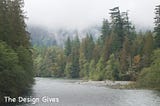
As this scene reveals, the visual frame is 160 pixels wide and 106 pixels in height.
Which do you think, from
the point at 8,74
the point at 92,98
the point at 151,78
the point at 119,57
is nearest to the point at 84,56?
the point at 119,57

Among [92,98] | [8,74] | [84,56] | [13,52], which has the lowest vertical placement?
[92,98]

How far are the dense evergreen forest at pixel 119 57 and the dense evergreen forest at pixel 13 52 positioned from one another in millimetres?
24939

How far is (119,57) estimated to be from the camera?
342 feet

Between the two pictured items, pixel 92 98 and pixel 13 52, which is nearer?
pixel 13 52

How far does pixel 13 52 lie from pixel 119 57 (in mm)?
57438

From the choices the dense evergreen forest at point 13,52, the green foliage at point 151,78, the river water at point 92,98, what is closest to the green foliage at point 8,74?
the dense evergreen forest at point 13,52

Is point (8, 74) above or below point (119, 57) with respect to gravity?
below

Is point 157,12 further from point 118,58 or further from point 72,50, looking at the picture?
point 72,50

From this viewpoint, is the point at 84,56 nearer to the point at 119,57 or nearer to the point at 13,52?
the point at 119,57

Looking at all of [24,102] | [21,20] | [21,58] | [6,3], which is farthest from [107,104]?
[21,20]

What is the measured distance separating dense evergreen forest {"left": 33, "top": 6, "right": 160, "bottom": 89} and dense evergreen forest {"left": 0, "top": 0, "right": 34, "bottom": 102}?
24939 millimetres

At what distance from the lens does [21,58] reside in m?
57.6

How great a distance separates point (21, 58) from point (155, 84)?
1022 inches

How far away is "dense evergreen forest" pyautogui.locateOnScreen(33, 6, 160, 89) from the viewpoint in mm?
82562
